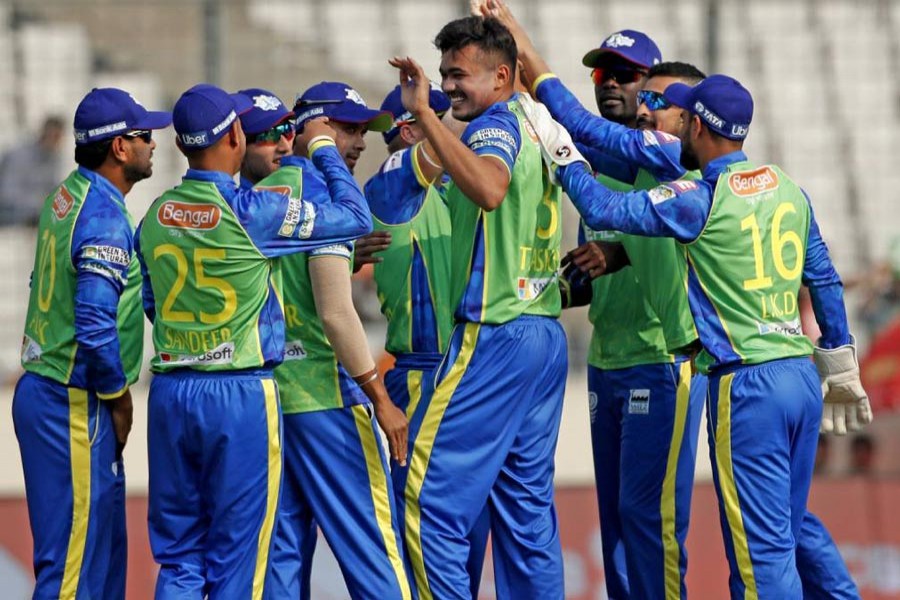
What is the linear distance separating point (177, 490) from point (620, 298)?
2.36m

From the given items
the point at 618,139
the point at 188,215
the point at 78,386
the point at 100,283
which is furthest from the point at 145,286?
the point at 618,139

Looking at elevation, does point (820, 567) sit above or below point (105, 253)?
below

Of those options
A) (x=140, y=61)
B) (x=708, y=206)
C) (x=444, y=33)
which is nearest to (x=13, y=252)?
(x=140, y=61)

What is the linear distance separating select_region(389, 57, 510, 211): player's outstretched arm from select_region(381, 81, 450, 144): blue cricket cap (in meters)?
1.08

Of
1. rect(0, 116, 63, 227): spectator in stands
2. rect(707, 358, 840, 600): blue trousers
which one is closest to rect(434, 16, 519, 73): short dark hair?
rect(707, 358, 840, 600): blue trousers

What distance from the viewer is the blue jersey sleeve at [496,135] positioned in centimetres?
641

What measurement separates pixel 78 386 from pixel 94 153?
3.29ft

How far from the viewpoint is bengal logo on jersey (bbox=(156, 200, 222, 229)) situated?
6.19 m

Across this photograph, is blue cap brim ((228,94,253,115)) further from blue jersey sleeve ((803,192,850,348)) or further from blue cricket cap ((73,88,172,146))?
blue jersey sleeve ((803,192,850,348))

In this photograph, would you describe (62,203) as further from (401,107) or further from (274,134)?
(401,107)

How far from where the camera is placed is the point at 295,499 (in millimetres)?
6844

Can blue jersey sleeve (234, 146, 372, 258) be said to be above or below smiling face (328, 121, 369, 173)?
below

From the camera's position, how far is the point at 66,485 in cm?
675

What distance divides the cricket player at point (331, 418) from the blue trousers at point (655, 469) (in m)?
1.22
